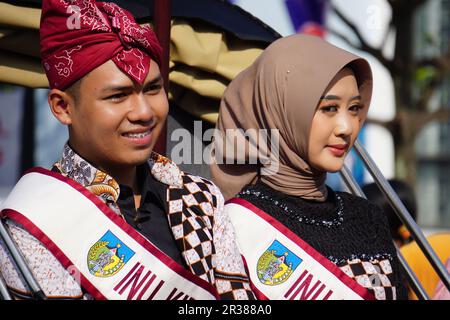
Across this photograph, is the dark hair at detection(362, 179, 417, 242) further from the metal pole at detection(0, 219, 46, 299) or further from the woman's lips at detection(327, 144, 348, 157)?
the metal pole at detection(0, 219, 46, 299)

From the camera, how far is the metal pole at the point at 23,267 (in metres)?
2.51

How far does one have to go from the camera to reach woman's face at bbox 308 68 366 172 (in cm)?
308

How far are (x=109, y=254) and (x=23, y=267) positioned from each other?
0.95ft

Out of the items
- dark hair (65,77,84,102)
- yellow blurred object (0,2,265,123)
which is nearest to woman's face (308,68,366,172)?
yellow blurred object (0,2,265,123)

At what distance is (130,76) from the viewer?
2.68 metres

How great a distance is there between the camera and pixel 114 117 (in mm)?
2678

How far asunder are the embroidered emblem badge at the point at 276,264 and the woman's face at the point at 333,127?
0.30 metres

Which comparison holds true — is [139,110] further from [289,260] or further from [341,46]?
[341,46]

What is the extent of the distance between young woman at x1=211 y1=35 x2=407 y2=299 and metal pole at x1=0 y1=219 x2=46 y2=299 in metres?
0.75

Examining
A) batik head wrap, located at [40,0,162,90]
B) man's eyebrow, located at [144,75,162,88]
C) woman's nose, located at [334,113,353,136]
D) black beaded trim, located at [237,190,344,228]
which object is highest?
batik head wrap, located at [40,0,162,90]

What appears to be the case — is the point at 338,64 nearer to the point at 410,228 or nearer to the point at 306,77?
the point at 306,77

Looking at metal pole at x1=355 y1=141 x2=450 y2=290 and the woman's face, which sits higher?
the woman's face

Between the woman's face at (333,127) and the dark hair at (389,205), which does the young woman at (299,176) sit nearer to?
the woman's face at (333,127)

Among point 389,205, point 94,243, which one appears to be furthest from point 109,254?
point 389,205
